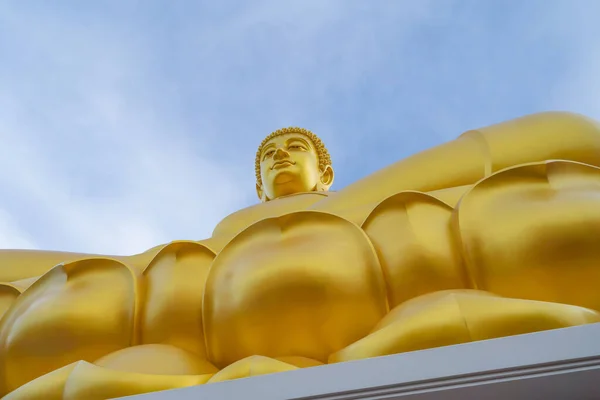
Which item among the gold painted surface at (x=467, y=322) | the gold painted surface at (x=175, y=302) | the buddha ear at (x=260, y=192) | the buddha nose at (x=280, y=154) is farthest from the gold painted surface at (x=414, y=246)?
the buddha ear at (x=260, y=192)

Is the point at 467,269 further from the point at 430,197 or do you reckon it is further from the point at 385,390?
the point at 385,390

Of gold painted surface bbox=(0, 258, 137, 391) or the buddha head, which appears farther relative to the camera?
the buddha head

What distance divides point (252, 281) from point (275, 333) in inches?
5.3

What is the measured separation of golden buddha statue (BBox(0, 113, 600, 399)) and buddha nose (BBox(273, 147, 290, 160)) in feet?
7.07

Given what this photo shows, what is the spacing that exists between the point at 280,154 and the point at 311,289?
2.61 metres

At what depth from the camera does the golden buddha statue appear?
4.93 ft

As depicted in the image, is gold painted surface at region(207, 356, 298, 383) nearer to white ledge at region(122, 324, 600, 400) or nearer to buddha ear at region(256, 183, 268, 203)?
white ledge at region(122, 324, 600, 400)

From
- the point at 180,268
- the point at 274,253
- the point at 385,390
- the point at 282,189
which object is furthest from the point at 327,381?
the point at 282,189

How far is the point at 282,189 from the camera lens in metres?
4.25

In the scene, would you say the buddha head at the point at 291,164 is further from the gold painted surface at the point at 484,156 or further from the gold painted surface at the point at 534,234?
the gold painted surface at the point at 534,234

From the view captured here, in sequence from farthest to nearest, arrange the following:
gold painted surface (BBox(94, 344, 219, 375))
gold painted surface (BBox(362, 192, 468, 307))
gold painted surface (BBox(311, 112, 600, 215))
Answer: gold painted surface (BBox(311, 112, 600, 215)) → gold painted surface (BBox(362, 192, 468, 307)) → gold painted surface (BBox(94, 344, 219, 375))

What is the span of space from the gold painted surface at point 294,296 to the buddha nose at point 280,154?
7.85 feet

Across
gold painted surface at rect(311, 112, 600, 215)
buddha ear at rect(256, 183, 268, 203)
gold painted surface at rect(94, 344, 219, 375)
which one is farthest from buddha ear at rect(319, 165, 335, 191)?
gold painted surface at rect(94, 344, 219, 375)

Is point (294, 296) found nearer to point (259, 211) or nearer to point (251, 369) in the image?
point (251, 369)
